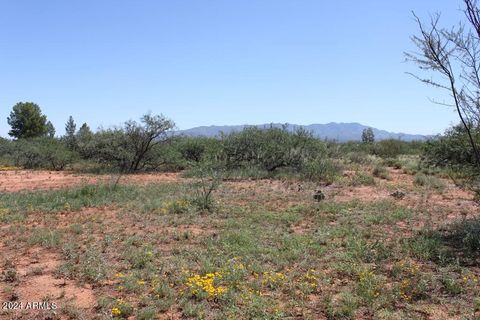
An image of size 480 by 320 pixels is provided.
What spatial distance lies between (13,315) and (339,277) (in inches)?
157

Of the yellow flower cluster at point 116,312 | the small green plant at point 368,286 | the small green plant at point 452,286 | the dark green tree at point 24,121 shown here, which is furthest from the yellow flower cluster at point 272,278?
the dark green tree at point 24,121

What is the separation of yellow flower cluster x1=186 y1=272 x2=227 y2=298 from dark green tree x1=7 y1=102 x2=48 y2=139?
46.4 metres

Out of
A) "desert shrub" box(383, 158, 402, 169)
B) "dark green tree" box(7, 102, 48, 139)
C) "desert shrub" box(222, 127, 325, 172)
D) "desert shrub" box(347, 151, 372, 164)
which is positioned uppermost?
"dark green tree" box(7, 102, 48, 139)

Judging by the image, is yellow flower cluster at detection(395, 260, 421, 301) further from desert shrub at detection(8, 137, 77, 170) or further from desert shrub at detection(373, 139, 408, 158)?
desert shrub at detection(373, 139, 408, 158)

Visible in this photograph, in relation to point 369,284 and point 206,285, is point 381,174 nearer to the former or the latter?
point 369,284

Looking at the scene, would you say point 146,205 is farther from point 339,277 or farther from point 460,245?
point 460,245

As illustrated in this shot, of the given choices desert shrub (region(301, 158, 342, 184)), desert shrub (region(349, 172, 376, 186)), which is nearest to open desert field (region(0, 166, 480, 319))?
desert shrub (region(349, 172, 376, 186))

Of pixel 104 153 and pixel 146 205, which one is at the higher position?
pixel 104 153

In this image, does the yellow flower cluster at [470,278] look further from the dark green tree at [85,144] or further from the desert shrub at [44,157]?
the desert shrub at [44,157]

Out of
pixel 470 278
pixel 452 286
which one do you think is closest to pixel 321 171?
pixel 470 278

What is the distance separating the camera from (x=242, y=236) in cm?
775

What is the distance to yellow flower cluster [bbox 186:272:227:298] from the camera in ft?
16.8

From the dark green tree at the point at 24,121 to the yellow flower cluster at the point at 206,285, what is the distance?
46389mm

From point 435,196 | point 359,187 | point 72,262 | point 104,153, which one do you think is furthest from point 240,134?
point 72,262
